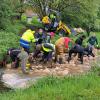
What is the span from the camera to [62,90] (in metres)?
13.3

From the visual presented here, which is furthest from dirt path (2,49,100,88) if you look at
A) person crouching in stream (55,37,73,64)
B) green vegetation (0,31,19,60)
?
green vegetation (0,31,19,60)

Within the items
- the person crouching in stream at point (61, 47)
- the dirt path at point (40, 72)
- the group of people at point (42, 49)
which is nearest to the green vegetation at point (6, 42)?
the group of people at point (42, 49)

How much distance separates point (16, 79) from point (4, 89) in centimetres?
228

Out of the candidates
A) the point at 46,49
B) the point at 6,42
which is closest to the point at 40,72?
the point at 46,49

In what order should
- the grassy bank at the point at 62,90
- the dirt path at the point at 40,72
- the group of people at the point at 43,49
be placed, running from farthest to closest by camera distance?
the group of people at the point at 43,49 → the dirt path at the point at 40,72 → the grassy bank at the point at 62,90

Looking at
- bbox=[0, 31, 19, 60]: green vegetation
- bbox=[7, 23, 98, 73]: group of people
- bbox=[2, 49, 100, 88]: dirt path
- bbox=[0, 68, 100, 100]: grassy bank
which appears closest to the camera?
bbox=[0, 68, 100, 100]: grassy bank

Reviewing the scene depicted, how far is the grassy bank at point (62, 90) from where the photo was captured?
1266 centimetres

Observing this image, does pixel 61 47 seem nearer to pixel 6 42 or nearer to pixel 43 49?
pixel 43 49

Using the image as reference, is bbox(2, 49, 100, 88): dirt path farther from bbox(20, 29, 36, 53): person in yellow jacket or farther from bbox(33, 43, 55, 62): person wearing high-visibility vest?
bbox(20, 29, 36, 53): person in yellow jacket

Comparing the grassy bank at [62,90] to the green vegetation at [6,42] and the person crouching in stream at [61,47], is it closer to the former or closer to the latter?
the person crouching in stream at [61,47]

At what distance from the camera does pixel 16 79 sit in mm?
17750

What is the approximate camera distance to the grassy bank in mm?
12660

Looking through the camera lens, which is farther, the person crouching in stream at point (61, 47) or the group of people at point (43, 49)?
the person crouching in stream at point (61, 47)

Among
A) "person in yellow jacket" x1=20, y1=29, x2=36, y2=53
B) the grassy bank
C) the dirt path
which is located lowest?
the dirt path
